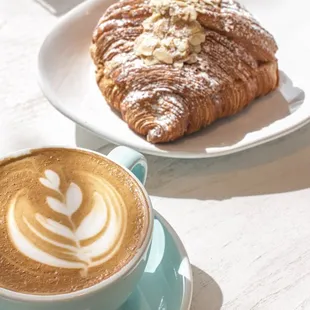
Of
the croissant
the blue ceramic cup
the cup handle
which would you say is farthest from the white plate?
the blue ceramic cup

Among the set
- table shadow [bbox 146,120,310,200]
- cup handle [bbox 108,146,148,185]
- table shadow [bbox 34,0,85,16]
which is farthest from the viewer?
table shadow [bbox 34,0,85,16]

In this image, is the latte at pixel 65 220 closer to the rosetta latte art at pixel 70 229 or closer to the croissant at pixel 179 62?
the rosetta latte art at pixel 70 229

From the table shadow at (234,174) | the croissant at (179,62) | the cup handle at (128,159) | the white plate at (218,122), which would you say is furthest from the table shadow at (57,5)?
the cup handle at (128,159)

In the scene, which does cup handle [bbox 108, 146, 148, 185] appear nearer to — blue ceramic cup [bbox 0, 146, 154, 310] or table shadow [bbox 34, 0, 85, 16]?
blue ceramic cup [bbox 0, 146, 154, 310]

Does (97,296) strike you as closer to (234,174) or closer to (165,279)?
(165,279)

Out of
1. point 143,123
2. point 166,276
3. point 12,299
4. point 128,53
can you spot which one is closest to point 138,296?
point 166,276

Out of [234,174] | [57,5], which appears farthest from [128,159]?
[57,5]

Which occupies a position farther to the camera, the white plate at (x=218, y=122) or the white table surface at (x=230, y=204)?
the white plate at (x=218, y=122)
